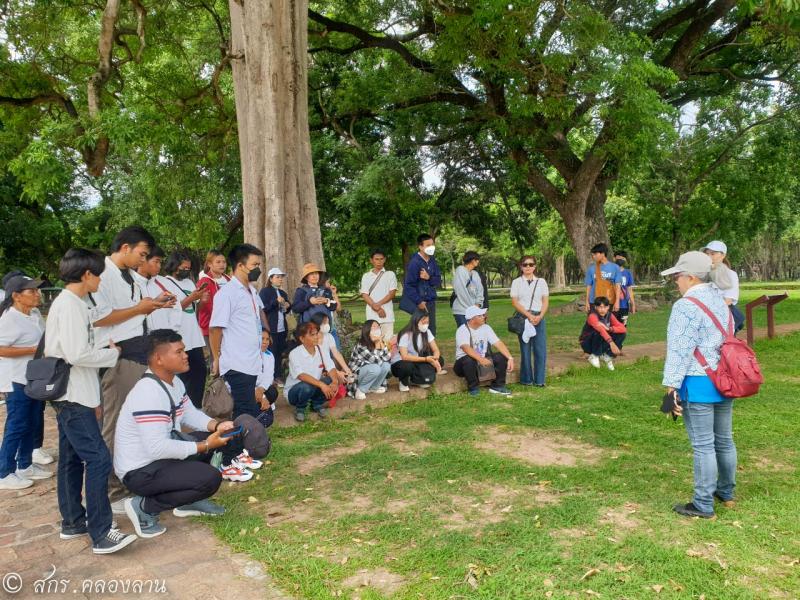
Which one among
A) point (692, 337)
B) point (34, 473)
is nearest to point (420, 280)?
point (692, 337)

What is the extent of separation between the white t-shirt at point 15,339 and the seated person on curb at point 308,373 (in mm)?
2251

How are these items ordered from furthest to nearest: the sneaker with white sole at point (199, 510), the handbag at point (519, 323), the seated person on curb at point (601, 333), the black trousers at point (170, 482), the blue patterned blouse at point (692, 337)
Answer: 1. the seated person on curb at point (601, 333)
2. the handbag at point (519, 323)
3. the sneaker with white sole at point (199, 510)
4. the blue patterned blouse at point (692, 337)
5. the black trousers at point (170, 482)

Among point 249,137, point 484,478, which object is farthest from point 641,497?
point 249,137

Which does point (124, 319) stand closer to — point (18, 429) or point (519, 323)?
point (18, 429)

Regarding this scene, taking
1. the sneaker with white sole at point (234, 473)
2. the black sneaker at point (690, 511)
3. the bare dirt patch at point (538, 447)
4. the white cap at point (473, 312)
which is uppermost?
the white cap at point (473, 312)

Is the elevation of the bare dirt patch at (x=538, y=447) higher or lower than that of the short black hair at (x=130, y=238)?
lower

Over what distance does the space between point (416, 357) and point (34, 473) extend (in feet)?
12.7

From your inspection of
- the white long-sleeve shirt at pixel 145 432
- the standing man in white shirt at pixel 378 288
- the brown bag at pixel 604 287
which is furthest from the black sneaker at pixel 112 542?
the brown bag at pixel 604 287

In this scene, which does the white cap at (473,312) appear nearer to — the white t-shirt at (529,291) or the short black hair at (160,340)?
the white t-shirt at (529,291)

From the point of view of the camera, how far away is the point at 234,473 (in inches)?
180

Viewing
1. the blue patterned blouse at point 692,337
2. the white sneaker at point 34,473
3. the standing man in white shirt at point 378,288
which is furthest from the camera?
the standing man in white shirt at point 378,288

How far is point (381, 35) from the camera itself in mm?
14242

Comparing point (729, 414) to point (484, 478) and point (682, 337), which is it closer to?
point (682, 337)

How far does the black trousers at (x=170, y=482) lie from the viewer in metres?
3.50
